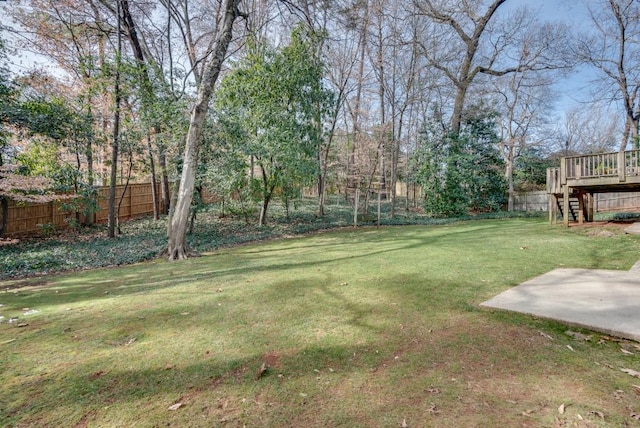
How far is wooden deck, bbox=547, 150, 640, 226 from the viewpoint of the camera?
7.88m

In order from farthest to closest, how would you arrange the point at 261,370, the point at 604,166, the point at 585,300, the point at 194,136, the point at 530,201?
the point at 530,201, the point at 604,166, the point at 194,136, the point at 585,300, the point at 261,370

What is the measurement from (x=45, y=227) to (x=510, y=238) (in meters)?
13.0

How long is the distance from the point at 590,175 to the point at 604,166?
99 cm

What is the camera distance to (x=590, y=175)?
8438 millimetres

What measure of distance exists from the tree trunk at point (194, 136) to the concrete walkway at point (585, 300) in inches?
234

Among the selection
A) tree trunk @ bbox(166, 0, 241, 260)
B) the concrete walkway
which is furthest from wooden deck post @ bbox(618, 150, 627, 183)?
tree trunk @ bbox(166, 0, 241, 260)

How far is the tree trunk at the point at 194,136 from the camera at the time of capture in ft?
21.7

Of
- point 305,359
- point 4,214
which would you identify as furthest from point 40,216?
point 305,359

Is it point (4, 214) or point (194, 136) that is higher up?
point (194, 136)

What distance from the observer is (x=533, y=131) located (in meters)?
20.0

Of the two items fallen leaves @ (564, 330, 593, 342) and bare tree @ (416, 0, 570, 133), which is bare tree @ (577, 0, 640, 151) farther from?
fallen leaves @ (564, 330, 593, 342)

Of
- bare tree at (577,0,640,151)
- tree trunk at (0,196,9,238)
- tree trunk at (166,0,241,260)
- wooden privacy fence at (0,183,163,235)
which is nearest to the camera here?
tree trunk at (166,0,241,260)

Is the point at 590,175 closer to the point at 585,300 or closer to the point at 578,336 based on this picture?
the point at 585,300

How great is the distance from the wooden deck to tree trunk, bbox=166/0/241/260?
31.1 ft
